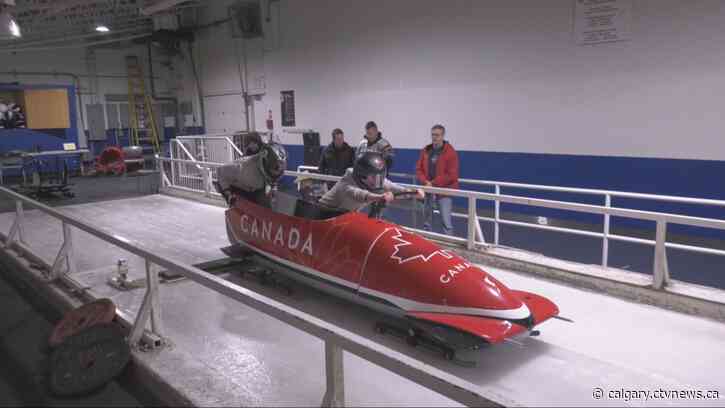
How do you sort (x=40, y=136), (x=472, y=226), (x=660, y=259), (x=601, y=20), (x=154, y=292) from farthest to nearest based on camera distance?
(x=40, y=136) < (x=601, y=20) < (x=472, y=226) < (x=660, y=259) < (x=154, y=292)

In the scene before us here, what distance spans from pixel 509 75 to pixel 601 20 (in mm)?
1673

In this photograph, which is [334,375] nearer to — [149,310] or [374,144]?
[149,310]

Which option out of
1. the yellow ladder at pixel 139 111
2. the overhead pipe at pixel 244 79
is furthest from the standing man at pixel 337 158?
the yellow ladder at pixel 139 111

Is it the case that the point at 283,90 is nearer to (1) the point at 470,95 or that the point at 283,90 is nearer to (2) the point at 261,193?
(1) the point at 470,95

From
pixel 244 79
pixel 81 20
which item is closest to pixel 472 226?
pixel 244 79

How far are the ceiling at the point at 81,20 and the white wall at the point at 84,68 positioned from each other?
50 cm

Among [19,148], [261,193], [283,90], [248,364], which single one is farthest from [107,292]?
[19,148]

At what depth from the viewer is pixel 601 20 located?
25.0 ft

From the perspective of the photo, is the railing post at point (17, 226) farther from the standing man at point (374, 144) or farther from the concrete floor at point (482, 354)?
the standing man at point (374, 144)

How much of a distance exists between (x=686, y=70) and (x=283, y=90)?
9632mm

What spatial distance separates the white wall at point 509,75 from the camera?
7.01 meters

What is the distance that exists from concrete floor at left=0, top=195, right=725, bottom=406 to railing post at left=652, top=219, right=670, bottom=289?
261 mm

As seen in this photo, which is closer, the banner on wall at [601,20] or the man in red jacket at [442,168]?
the man in red jacket at [442,168]

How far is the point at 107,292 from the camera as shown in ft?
16.2
